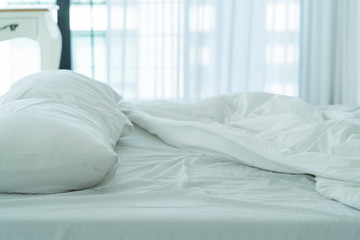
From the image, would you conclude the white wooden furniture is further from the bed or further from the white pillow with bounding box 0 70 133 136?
the bed

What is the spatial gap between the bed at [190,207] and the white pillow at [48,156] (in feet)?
0.09

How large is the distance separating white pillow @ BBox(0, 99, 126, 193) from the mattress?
3cm

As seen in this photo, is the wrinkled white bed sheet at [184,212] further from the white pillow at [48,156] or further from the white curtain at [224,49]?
the white curtain at [224,49]

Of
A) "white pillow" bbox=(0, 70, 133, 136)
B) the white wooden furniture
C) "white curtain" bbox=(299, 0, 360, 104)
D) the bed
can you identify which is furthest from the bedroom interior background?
the bed

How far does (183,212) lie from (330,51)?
3263mm

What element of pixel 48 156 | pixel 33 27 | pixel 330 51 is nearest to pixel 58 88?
pixel 48 156

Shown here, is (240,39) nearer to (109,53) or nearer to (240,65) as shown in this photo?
(240,65)

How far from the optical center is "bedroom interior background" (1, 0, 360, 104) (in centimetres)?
378

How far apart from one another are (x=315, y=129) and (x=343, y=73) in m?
2.72

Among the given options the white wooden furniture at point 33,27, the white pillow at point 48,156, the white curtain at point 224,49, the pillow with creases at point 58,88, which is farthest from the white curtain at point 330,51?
the white pillow at point 48,156

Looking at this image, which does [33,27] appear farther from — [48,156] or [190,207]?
[190,207]

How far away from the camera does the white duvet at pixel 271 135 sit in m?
0.97

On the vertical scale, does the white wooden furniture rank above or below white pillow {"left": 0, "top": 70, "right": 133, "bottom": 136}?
above

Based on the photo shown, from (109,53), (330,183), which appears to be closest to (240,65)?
(109,53)
